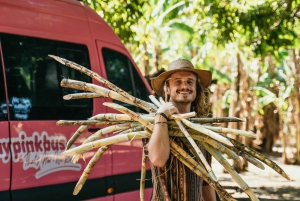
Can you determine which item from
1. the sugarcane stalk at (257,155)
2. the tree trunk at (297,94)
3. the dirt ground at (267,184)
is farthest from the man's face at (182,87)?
the tree trunk at (297,94)

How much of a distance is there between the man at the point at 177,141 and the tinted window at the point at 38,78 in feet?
6.45

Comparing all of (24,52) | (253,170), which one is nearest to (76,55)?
(24,52)

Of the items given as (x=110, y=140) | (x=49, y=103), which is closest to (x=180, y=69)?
(x=110, y=140)

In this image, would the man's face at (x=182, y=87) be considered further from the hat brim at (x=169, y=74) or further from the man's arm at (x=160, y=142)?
the man's arm at (x=160, y=142)

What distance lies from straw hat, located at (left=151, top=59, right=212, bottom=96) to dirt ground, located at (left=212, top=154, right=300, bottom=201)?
623 centimetres

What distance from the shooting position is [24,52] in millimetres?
4820

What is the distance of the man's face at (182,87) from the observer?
2.89 meters

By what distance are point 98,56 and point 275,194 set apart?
19.2 feet

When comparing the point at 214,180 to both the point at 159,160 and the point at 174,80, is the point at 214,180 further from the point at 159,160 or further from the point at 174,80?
the point at 174,80

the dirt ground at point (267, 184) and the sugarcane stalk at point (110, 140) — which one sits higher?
the sugarcane stalk at point (110, 140)

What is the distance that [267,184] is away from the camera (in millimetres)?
11336

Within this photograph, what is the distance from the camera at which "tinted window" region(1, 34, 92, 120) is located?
15.2 feet

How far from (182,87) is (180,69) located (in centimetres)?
10

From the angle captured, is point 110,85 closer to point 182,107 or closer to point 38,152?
point 182,107
